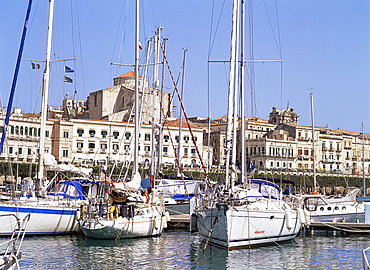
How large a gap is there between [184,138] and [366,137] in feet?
192

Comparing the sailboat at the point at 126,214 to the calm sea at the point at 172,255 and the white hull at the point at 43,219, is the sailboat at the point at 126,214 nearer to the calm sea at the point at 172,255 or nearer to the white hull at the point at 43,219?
the calm sea at the point at 172,255

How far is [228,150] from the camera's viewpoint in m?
25.5

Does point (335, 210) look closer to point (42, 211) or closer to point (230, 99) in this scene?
point (230, 99)

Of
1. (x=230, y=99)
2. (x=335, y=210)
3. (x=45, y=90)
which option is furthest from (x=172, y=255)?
(x=335, y=210)

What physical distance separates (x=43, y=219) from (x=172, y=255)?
7.99 metres

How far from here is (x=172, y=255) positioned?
83.6 ft

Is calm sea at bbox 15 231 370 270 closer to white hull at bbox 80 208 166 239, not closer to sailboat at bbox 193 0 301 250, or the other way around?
white hull at bbox 80 208 166 239

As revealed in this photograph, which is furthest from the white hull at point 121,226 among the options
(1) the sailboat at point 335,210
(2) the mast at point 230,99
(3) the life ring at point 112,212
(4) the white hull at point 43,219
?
(1) the sailboat at point 335,210

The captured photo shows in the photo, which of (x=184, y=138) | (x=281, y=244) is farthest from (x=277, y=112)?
(x=281, y=244)

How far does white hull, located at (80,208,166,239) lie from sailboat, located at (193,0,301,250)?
9.60 ft

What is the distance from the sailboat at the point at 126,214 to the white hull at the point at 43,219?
106cm

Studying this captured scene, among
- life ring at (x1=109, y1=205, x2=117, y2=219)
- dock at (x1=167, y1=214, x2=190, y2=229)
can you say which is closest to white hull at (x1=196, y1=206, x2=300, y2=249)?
life ring at (x1=109, y1=205, x2=117, y2=219)

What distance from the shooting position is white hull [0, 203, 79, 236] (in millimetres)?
28500

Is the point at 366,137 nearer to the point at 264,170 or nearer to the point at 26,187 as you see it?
the point at 264,170
